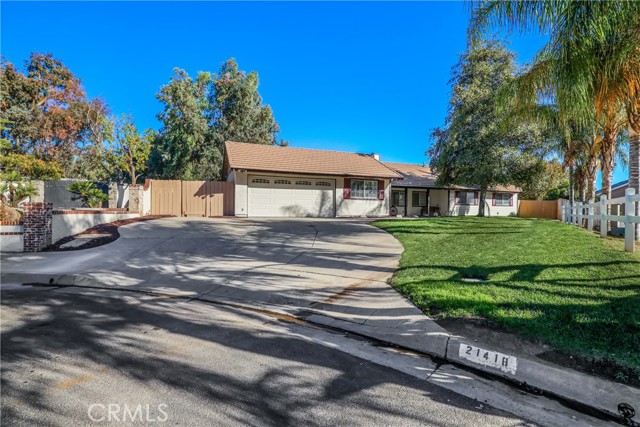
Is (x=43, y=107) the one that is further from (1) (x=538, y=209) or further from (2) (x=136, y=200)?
(1) (x=538, y=209)

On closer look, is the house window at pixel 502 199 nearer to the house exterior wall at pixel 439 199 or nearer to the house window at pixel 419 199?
the house exterior wall at pixel 439 199

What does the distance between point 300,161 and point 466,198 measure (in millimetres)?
17758

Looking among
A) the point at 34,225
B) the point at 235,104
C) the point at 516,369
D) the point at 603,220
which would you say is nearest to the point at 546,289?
the point at 516,369

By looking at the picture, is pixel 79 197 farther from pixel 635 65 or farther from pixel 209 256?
pixel 635 65

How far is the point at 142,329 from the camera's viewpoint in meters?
4.62

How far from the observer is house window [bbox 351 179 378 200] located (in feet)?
79.0

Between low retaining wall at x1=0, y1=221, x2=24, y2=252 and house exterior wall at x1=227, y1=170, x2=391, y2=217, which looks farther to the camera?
house exterior wall at x1=227, y1=170, x2=391, y2=217

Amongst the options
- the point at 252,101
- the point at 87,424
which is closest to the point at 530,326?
the point at 87,424

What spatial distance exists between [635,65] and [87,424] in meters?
10.4

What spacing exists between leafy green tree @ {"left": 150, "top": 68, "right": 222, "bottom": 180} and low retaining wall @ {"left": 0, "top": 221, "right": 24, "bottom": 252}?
20.0m

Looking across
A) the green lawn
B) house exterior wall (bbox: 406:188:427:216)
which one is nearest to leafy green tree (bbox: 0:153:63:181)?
the green lawn

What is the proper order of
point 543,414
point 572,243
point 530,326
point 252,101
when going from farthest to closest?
point 252,101
point 572,243
point 530,326
point 543,414

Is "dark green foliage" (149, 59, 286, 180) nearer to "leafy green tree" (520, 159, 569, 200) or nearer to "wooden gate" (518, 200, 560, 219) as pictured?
"leafy green tree" (520, 159, 569, 200)

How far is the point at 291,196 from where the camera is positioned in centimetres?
2230
